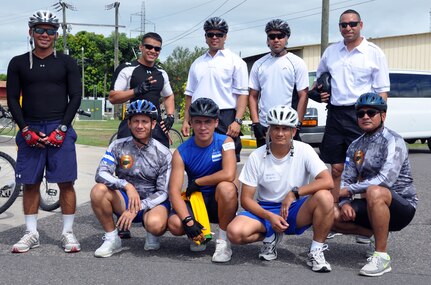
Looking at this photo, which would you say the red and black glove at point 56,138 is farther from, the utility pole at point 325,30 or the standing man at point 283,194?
the utility pole at point 325,30

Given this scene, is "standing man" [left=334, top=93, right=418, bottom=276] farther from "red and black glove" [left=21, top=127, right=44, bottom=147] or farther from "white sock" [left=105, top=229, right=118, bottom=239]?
"red and black glove" [left=21, top=127, right=44, bottom=147]

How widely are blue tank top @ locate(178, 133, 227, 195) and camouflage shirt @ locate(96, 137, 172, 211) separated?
233 mm

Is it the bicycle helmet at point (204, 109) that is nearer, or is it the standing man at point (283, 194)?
the standing man at point (283, 194)

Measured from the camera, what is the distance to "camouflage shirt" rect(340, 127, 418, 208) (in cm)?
506

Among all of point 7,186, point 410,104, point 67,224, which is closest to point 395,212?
point 67,224

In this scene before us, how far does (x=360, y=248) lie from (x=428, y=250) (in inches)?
24.5

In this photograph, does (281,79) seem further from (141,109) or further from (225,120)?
(141,109)

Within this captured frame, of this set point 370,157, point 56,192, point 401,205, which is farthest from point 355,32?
point 56,192

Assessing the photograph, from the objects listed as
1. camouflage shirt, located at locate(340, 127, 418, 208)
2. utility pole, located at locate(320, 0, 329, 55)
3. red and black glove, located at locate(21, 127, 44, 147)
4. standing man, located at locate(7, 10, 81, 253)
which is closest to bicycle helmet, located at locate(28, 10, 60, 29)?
standing man, located at locate(7, 10, 81, 253)

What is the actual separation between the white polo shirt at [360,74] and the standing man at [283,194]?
1.16 metres

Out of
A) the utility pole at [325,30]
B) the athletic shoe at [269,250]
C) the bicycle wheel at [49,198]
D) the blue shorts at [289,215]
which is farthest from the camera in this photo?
the utility pole at [325,30]

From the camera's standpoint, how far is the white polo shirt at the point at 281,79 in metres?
6.19

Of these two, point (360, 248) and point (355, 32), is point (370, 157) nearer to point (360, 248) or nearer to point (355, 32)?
point (360, 248)

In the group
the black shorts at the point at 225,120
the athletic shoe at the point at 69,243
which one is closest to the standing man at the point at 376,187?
the black shorts at the point at 225,120
